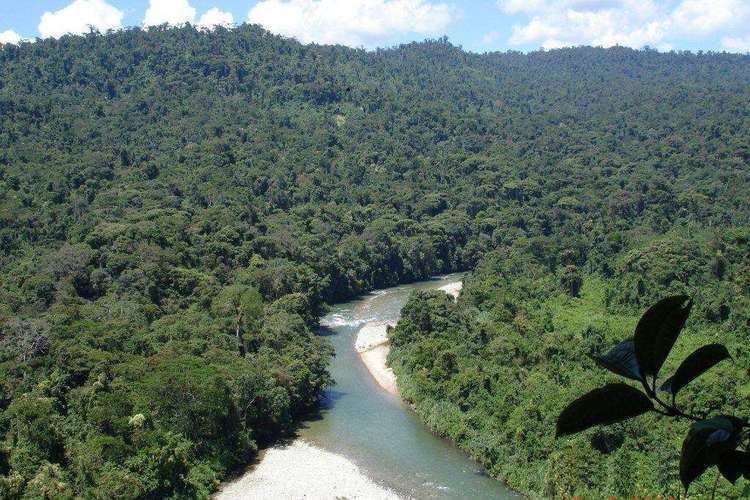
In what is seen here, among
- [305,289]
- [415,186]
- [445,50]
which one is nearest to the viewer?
[305,289]

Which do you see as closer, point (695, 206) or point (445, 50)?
point (695, 206)

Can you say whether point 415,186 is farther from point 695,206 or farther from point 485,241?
point 695,206

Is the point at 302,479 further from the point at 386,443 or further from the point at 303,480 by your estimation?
the point at 386,443

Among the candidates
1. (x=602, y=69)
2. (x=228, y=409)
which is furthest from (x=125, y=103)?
(x=602, y=69)

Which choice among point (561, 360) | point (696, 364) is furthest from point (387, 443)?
point (696, 364)

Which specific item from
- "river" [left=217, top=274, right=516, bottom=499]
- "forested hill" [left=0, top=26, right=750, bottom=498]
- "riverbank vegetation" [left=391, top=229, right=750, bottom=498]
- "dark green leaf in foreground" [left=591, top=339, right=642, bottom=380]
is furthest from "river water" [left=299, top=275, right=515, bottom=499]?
"dark green leaf in foreground" [left=591, top=339, right=642, bottom=380]

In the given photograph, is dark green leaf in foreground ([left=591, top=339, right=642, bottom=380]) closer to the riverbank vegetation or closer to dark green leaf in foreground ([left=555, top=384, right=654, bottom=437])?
dark green leaf in foreground ([left=555, top=384, right=654, bottom=437])

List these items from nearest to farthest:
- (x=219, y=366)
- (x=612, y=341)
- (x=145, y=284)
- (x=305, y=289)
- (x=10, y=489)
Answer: (x=10, y=489), (x=219, y=366), (x=612, y=341), (x=145, y=284), (x=305, y=289)
